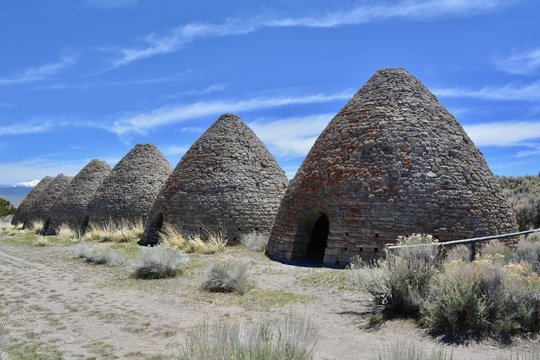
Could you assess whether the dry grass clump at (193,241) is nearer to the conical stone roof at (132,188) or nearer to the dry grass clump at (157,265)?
the dry grass clump at (157,265)

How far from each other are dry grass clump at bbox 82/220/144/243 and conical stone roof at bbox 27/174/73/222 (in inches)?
410

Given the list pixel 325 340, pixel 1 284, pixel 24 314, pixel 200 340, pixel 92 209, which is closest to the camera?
pixel 200 340

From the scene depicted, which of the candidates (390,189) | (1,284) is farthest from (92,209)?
(390,189)

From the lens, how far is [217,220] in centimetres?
1517

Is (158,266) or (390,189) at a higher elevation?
(390,189)

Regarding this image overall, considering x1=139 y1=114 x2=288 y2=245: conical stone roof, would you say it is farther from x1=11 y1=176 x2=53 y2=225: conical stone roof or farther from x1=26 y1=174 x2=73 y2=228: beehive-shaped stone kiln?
x1=11 y1=176 x2=53 y2=225: conical stone roof

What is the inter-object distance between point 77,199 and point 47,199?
6.73 metres

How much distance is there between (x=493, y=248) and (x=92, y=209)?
63.4 ft

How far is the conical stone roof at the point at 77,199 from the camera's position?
81.8ft

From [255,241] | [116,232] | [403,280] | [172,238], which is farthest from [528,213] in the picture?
[116,232]

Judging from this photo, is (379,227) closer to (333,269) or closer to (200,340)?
(333,269)

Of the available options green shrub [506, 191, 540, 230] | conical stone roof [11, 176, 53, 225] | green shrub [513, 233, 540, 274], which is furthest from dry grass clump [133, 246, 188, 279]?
conical stone roof [11, 176, 53, 225]

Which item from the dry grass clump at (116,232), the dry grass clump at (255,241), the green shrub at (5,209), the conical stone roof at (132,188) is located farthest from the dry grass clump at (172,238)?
the green shrub at (5,209)

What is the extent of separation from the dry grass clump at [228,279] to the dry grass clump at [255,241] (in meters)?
4.74
